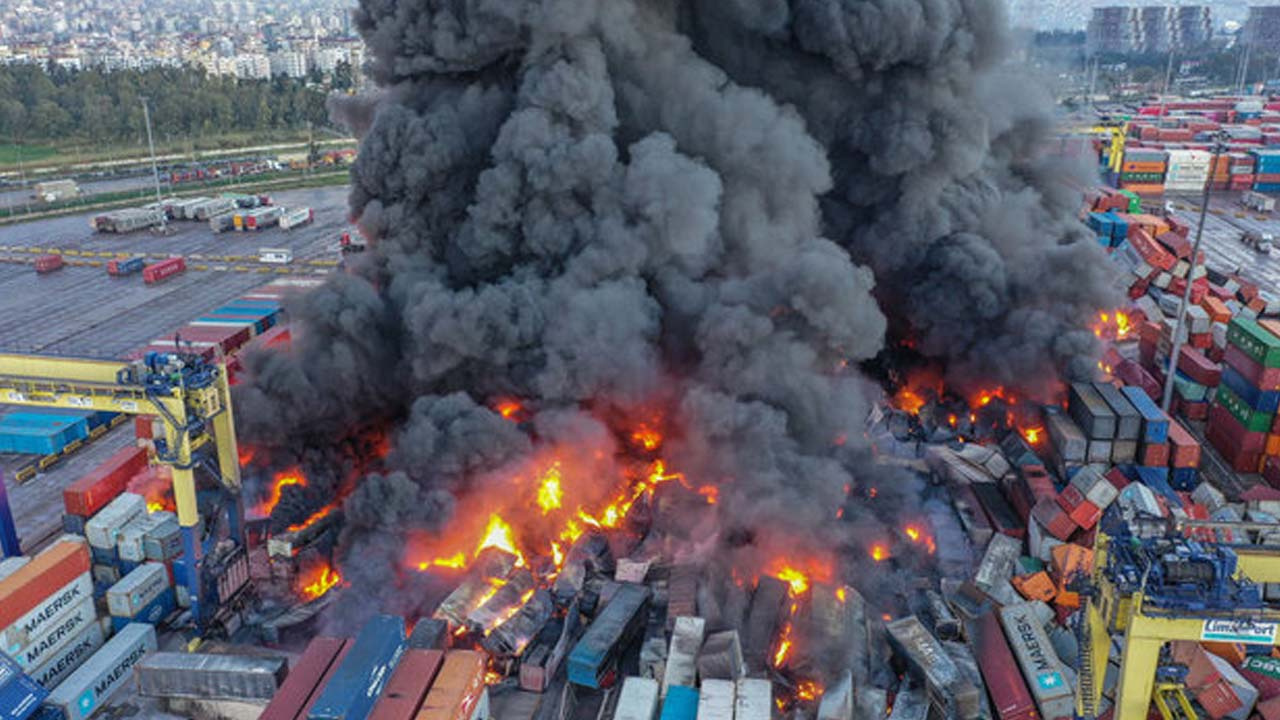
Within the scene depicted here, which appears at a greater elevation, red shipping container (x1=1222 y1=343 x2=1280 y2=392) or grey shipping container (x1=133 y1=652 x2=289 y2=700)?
red shipping container (x1=1222 y1=343 x2=1280 y2=392)

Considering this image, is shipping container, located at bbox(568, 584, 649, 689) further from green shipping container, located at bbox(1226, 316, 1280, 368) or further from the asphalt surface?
the asphalt surface

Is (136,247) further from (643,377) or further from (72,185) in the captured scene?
(643,377)

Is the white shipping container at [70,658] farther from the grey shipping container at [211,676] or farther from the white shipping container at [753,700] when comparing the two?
the white shipping container at [753,700]

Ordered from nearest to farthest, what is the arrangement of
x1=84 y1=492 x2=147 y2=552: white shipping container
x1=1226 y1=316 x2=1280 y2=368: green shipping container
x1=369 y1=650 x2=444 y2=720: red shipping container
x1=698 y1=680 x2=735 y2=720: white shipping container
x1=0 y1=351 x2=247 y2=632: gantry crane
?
x1=369 y1=650 x2=444 y2=720: red shipping container → x1=698 y1=680 x2=735 y2=720: white shipping container → x1=0 y1=351 x2=247 y2=632: gantry crane → x1=84 y1=492 x2=147 y2=552: white shipping container → x1=1226 y1=316 x2=1280 y2=368: green shipping container

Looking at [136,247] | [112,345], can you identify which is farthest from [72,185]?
[112,345]

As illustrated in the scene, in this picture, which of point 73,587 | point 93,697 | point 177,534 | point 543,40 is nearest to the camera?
point 93,697

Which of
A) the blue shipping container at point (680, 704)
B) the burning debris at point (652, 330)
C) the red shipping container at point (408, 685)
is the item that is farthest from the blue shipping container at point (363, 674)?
the blue shipping container at point (680, 704)

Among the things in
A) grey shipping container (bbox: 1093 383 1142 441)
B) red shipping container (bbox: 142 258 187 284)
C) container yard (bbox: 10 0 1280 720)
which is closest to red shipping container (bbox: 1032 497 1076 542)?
container yard (bbox: 10 0 1280 720)
